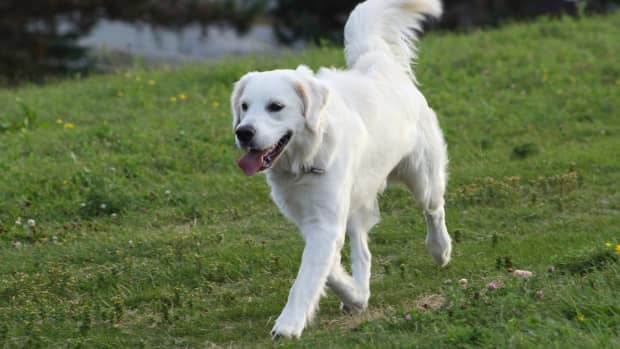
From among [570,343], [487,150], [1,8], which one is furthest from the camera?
[1,8]

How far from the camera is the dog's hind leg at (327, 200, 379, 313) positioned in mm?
5551

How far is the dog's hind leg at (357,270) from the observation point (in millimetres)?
5551

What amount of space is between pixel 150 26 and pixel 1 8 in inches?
130

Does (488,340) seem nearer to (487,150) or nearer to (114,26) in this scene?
(487,150)

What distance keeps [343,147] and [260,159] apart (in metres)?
0.56

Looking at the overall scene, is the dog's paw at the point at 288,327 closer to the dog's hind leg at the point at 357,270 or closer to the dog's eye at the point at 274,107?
the dog's hind leg at the point at 357,270

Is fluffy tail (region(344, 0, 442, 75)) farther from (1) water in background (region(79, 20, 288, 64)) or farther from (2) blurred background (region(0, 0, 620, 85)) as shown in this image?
(1) water in background (region(79, 20, 288, 64))

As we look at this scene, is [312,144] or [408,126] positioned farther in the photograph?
[408,126]

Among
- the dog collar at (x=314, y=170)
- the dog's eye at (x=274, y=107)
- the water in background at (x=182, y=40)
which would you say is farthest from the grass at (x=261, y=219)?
the water in background at (x=182, y=40)

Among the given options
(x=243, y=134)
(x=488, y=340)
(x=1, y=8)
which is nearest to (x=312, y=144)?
(x=243, y=134)

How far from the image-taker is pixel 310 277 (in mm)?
5117

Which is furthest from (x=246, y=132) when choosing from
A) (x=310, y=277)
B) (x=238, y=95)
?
(x=310, y=277)

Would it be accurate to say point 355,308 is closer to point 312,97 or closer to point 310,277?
point 310,277

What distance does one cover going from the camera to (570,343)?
3918 mm
